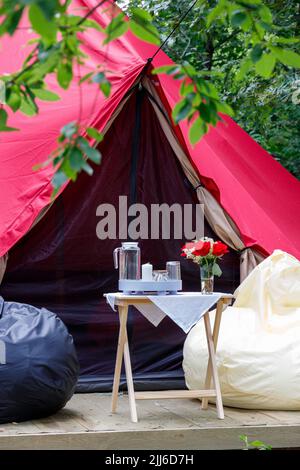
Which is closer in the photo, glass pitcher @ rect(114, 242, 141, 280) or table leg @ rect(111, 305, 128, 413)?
table leg @ rect(111, 305, 128, 413)

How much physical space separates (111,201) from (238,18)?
3.23m

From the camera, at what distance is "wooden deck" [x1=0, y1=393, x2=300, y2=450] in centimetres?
340

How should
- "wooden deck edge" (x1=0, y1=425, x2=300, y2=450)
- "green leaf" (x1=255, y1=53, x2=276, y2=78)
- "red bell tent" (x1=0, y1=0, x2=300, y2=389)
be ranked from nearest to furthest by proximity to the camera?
"green leaf" (x1=255, y1=53, x2=276, y2=78), "wooden deck edge" (x1=0, y1=425, x2=300, y2=450), "red bell tent" (x1=0, y1=0, x2=300, y2=389)

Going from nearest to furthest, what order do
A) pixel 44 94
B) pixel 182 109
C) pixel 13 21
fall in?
pixel 13 21 → pixel 182 109 → pixel 44 94

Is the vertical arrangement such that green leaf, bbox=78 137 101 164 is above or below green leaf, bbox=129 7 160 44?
below

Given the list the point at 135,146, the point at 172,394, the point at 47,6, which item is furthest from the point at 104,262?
the point at 47,6

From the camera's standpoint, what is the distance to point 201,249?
4043 mm

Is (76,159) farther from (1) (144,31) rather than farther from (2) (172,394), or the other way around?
(2) (172,394)

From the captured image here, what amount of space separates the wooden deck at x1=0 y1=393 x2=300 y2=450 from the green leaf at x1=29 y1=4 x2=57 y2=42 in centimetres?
241

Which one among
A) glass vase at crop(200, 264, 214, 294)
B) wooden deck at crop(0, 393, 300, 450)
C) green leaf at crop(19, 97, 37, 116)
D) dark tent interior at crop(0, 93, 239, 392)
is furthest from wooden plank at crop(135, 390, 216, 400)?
green leaf at crop(19, 97, 37, 116)

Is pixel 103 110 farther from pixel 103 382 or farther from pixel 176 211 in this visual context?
pixel 103 382

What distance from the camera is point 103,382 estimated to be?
457cm

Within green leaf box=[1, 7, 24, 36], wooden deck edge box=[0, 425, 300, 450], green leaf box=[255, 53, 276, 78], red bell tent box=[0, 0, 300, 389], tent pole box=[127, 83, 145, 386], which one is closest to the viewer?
green leaf box=[1, 7, 24, 36]

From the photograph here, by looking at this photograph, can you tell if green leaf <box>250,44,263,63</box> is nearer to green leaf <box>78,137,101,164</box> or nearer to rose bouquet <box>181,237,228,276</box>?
green leaf <box>78,137,101,164</box>
